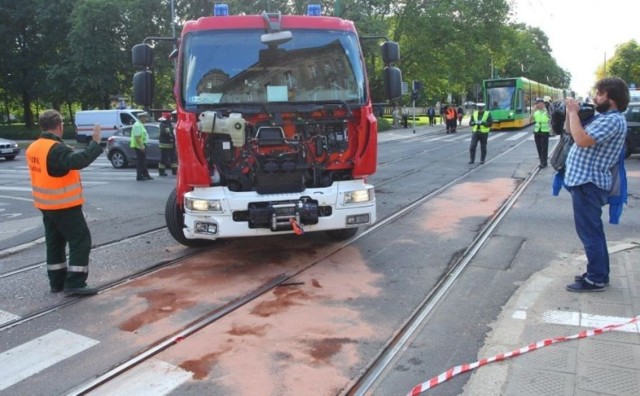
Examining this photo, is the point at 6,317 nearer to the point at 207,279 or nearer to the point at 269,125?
the point at 207,279

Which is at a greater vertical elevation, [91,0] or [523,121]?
[91,0]

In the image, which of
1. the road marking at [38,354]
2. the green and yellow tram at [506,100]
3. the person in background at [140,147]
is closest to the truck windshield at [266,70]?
the road marking at [38,354]

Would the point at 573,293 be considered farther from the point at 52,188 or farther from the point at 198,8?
the point at 198,8

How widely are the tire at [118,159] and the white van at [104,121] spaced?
11.4 m

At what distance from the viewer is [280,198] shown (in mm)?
6086

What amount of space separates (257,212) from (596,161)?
131 inches

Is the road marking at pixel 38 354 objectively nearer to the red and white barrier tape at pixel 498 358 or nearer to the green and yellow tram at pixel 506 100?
the red and white barrier tape at pixel 498 358

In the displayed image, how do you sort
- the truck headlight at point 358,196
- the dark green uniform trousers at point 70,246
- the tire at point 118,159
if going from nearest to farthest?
the dark green uniform trousers at point 70,246 → the truck headlight at point 358,196 → the tire at point 118,159

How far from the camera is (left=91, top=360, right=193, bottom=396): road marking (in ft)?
11.9

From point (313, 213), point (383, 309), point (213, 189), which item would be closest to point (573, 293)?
point (383, 309)

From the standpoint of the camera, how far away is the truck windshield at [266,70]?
6363 millimetres

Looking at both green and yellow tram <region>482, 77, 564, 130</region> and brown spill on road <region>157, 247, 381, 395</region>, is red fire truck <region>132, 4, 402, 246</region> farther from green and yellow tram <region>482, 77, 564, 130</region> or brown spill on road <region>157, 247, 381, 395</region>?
green and yellow tram <region>482, 77, 564, 130</region>

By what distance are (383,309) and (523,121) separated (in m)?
32.8

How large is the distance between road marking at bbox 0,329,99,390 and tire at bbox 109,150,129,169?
51.4 feet
